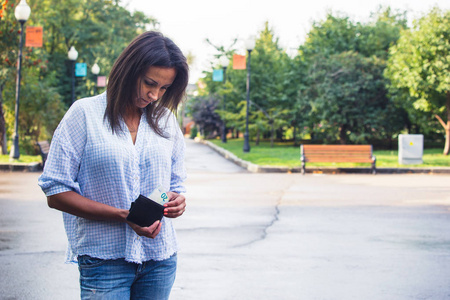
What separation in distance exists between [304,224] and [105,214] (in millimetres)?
6895

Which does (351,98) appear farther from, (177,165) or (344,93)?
(177,165)

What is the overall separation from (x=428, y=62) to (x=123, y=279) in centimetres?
2579

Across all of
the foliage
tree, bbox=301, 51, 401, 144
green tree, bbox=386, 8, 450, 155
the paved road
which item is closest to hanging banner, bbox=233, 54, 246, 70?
tree, bbox=301, 51, 401, 144

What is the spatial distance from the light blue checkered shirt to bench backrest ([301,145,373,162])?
16.2 m

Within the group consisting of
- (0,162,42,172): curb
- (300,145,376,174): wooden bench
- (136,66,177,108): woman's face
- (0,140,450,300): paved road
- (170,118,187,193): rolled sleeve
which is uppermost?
(136,66,177,108): woman's face

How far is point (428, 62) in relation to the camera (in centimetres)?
2630

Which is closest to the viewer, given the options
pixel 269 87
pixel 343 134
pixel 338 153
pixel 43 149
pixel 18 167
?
pixel 18 167

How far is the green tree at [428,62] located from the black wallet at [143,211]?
24.6 meters

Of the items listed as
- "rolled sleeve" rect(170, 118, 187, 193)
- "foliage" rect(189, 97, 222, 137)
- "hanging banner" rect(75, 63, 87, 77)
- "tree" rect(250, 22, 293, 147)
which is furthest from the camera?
"foliage" rect(189, 97, 222, 137)

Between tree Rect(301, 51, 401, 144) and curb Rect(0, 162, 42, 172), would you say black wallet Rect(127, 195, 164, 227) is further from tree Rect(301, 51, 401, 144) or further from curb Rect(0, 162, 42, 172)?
tree Rect(301, 51, 401, 144)

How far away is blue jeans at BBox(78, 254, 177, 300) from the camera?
2469 millimetres

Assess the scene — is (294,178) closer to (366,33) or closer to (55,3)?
(366,33)

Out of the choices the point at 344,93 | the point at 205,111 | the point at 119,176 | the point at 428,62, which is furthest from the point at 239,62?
the point at 119,176

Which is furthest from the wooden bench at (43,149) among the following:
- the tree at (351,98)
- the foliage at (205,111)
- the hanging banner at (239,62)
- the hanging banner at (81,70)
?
the foliage at (205,111)
